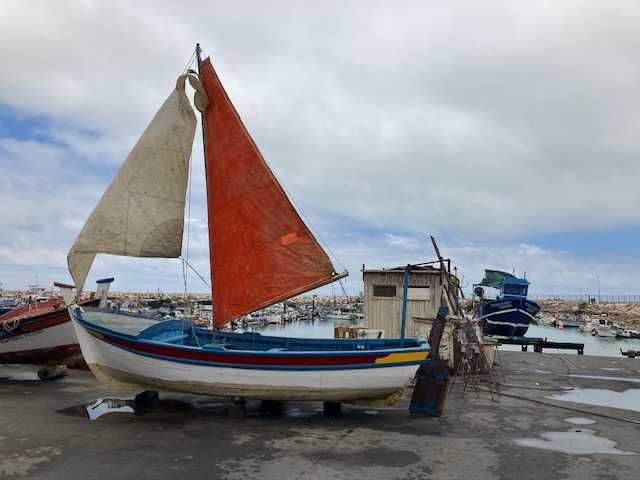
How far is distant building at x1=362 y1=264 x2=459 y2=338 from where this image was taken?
22.0 meters

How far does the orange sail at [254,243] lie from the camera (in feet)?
47.4

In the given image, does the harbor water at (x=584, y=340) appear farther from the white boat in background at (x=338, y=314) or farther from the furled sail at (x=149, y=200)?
the furled sail at (x=149, y=200)

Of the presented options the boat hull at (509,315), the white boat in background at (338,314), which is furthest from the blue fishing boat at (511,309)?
the white boat in background at (338,314)

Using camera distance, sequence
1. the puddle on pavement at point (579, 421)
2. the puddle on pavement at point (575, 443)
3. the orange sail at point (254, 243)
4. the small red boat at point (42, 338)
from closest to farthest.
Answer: the puddle on pavement at point (575, 443) < the puddle on pavement at point (579, 421) < the orange sail at point (254, 243) < the small red boat at point (42, 338)

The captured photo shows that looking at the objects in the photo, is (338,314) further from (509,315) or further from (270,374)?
(270,374)

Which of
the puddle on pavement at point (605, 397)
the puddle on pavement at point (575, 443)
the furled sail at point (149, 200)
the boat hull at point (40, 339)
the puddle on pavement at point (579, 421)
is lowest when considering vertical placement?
the puddle on pavement at point (575, 443)

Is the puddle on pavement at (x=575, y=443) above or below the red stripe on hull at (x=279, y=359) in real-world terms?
below

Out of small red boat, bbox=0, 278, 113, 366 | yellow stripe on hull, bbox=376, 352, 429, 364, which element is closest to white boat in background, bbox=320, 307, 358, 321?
small red boat, bbox=0, 278, 113, 366

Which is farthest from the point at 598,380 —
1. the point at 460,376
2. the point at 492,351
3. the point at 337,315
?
the point at 337,315

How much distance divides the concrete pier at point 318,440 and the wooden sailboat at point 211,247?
1.13 m

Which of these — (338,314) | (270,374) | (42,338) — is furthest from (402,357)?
(338,314)

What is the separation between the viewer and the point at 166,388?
13.6m

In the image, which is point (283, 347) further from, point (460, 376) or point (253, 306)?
point (460, 376)

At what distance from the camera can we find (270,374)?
12.8m
